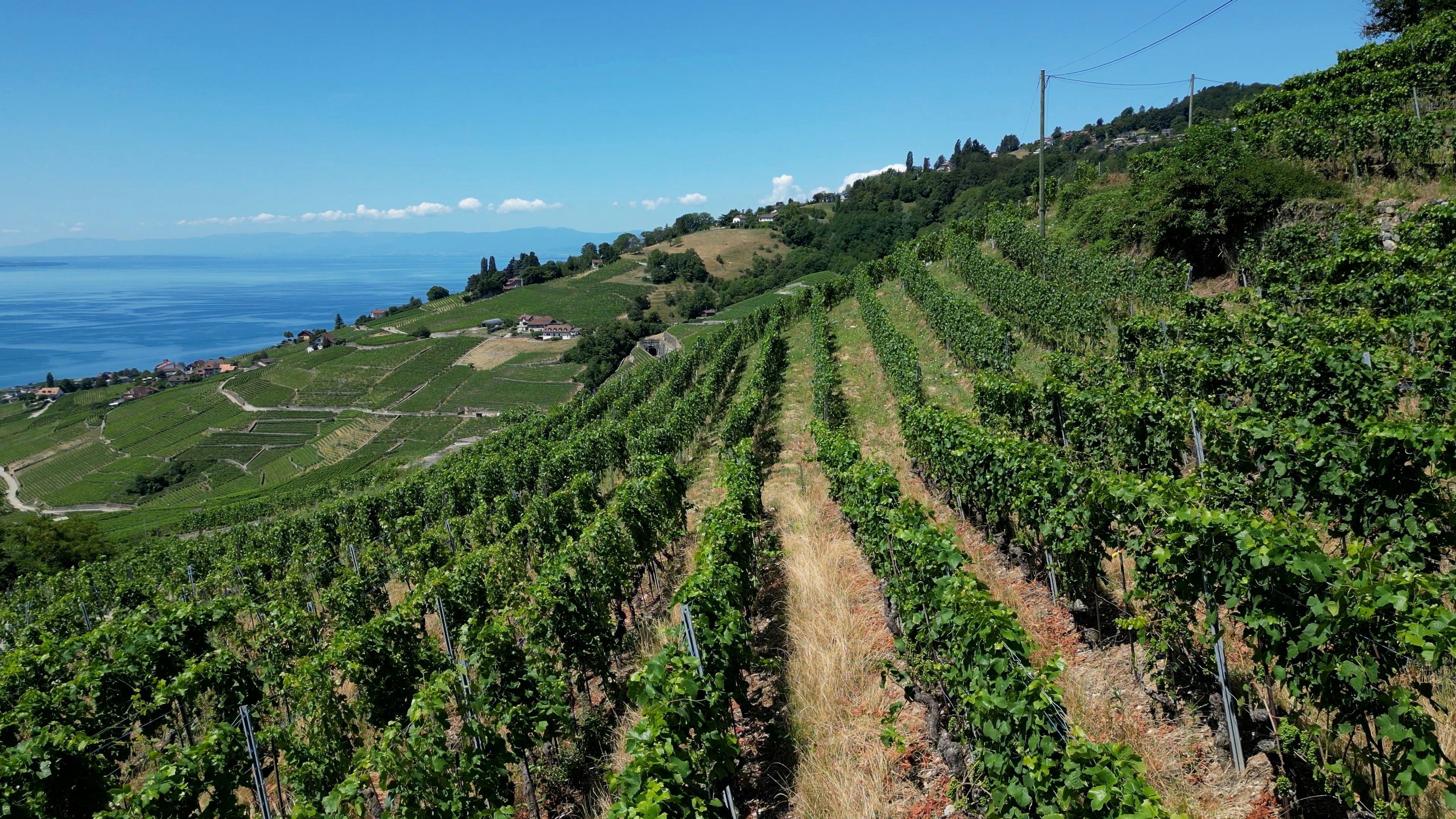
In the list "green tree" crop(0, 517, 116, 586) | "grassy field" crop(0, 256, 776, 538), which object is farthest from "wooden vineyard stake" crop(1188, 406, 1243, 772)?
"grassy field" crop(0, 256, 776, 538)

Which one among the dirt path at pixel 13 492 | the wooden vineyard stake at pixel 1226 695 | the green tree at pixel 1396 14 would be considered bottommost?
the dirt path at pixel 13 492

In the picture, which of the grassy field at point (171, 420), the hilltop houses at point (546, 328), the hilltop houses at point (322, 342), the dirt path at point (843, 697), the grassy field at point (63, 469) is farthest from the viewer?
the hilltop houses at point (322, 342)

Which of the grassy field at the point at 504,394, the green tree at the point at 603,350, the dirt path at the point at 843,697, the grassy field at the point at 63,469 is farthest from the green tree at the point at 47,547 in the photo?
the green tree at the point at 603,350

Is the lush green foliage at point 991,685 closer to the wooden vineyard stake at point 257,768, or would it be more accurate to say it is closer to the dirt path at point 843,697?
the dirt path at point 843,697

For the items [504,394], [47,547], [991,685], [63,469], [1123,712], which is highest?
[991,685]

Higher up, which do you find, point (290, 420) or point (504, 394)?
point (504, 394)

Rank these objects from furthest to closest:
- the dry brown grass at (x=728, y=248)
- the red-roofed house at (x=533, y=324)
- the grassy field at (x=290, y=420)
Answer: the dry brown grass at (x=728, y=248) < the red-roofed house at (x=533, y=324) < the grassy field at (x=290, y=420)

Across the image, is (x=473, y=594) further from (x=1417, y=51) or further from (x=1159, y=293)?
(x=1417, y=51)

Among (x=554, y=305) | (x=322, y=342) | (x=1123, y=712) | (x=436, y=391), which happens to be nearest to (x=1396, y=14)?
(x=1123, y=712)

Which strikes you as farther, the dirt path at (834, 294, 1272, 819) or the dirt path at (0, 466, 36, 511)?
the dirt path at (0, 466, 36, 511)

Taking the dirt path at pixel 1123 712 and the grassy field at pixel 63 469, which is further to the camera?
the grassy field at pixel 63 469

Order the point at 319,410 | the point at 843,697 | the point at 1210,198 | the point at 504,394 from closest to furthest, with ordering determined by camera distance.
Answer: the point at 843,697
the point at 1210,198
the point at 504,394
the point at 319,410

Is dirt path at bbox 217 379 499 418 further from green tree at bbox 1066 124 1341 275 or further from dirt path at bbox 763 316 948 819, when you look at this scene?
dirt path at bbox 763 316 948 819

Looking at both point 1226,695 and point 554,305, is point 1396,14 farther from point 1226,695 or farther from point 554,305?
point 554,305
